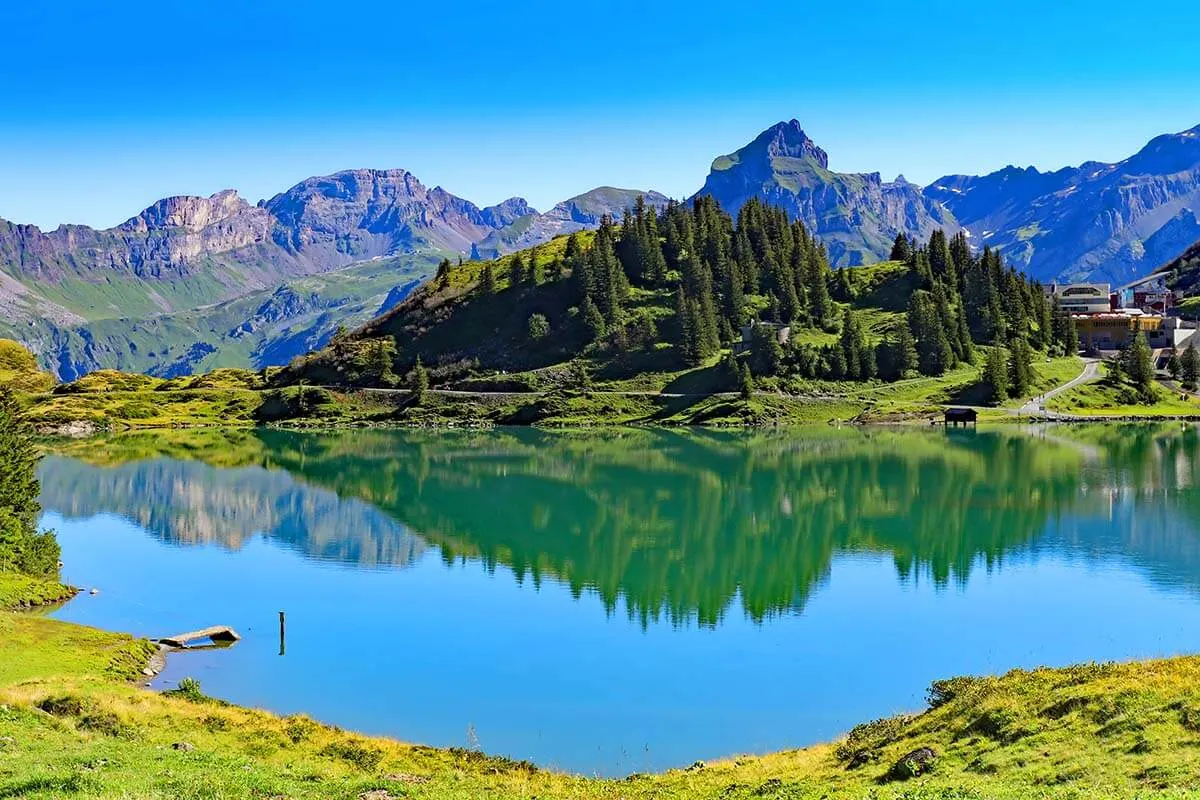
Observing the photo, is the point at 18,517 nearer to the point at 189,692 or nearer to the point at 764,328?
the point at 189,692

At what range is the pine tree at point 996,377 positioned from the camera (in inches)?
6467

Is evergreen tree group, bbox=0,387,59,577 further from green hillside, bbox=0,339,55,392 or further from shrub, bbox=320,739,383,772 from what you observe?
shrub, bbox=320,739,383,772

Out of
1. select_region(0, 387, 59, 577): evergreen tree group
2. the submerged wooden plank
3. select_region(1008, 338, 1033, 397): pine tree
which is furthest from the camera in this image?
select_region(1008, 338, 1033, 397): pine tree

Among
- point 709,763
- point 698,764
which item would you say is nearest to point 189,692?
point 698,764

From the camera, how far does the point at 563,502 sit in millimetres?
106312

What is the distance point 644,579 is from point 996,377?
363ft

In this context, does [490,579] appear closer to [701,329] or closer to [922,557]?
[922,557]

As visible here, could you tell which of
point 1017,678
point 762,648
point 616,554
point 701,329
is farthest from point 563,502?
point 701,329

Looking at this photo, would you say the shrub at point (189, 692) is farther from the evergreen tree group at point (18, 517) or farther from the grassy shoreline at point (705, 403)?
the grassy shoreline at point (705, 403)

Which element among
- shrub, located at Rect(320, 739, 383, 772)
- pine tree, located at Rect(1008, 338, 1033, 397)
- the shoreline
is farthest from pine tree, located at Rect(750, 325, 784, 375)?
shrub, located at Rect(320, 739, 383, 772)

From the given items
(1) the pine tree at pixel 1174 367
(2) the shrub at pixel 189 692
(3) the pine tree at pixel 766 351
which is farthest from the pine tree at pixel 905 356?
(2) the shrub at pixel 189 692

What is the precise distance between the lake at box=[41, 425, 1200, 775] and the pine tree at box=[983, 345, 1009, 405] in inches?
1014

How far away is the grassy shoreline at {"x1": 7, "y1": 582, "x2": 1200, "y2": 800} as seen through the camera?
24.7 meters

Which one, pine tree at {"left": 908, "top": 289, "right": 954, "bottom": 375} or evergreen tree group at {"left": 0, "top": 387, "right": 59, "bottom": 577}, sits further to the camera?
pine tree at {"left": 908, "top": 289, "right": 954, "bottom": 375}
